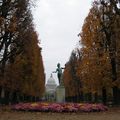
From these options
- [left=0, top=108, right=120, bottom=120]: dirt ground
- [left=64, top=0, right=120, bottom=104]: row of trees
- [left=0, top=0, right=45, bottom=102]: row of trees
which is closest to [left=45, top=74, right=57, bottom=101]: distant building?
[left=0, top=0, right=45, bottom=102]: row of trees

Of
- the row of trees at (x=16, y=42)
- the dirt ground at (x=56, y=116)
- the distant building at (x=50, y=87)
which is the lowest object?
the dirt ground at (x=56, y=116)

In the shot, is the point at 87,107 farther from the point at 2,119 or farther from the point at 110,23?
the point at 110,23

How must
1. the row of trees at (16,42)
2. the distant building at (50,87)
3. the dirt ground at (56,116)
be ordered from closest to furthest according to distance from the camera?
the dirt ground at (56,116), the row of trees at (16,42), the distant building at (50,87)

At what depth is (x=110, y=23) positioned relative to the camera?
46.9m

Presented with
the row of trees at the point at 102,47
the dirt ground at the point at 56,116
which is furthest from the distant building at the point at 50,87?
the dirt ground at the point at 56,116

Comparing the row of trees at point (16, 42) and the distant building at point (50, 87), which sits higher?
the distant building at point (50, 87)

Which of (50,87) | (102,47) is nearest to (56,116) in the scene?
(102,47)

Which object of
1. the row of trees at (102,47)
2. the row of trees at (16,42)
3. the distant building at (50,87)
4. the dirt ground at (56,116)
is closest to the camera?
the dirt ground at (56,116)

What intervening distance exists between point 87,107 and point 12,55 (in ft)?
47.8

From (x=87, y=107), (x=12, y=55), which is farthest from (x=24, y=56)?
(x=87, y=107)

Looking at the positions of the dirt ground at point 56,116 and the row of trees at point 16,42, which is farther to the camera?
the row of trees at point 16,42

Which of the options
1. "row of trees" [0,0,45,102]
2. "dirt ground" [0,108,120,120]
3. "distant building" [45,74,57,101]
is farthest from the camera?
"distant building" [45,74,57,101]

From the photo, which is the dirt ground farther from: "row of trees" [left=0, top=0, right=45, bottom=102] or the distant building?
the distant building

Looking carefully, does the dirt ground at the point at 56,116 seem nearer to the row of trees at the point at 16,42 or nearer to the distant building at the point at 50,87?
the row of trees at the point at 16,42
